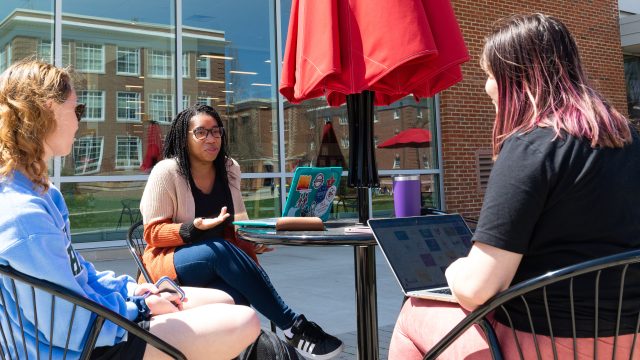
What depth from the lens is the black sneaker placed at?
2150mm

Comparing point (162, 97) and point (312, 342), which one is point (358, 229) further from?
point (162, 97)

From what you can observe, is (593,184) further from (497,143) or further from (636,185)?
(497,143)

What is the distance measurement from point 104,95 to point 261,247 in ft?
17.7

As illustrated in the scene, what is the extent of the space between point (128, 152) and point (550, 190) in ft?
22.1

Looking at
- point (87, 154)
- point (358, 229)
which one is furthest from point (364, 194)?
point (87, 154)

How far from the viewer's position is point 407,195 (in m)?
2.13

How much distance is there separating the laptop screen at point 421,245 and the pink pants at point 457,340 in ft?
0.29

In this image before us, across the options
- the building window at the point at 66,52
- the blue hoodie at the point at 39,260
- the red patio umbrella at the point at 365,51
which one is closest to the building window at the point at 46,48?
the building window at the point at 66,52

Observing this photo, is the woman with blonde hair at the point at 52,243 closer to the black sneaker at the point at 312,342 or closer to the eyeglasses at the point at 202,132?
the black sneaker at the point at 312,342

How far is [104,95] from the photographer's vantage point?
7.29m

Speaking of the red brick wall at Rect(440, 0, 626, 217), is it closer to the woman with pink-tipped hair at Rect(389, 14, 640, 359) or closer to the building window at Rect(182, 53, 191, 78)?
the building window at Rect(182, 53, 191, 78)

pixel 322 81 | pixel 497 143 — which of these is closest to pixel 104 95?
pixel 322 81

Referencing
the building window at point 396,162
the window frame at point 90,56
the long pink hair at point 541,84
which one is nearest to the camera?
the long pink hair at point 541,84

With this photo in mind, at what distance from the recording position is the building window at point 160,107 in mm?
7418
